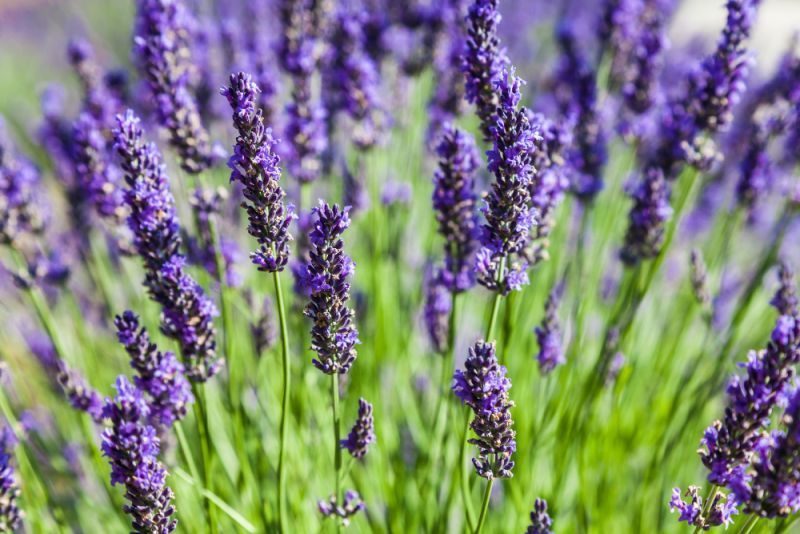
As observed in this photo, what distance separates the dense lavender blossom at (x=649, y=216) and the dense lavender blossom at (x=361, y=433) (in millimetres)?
1204

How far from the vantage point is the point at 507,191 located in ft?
5.14

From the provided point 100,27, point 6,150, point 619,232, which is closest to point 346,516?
point 6,150

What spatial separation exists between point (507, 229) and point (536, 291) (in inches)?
63.6

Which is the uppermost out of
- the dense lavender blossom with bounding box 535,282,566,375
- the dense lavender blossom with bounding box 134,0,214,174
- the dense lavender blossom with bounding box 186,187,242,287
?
the dense lavender blossom with bounding box 134,0,214,174

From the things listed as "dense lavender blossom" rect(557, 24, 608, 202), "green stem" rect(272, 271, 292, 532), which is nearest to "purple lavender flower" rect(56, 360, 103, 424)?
"green stem" rect(272, 271, 292, 532)

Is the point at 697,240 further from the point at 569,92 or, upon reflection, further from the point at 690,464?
the point at 690,464

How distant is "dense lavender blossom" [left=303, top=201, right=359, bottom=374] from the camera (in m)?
1.44

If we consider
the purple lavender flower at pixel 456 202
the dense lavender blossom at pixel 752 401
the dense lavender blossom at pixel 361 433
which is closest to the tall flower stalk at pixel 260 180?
the dense lavender blossom at pixel 361 433

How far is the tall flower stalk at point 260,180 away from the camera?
1.38 m

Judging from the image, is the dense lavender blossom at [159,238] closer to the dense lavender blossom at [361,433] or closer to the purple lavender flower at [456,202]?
the dense lavender blossom at [361,433]

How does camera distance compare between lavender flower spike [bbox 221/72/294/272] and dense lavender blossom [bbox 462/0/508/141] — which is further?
dense lavender blossom [bbox 462/0/508/141]

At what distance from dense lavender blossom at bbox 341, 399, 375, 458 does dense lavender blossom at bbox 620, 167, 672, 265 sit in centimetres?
120

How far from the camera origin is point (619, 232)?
162 inches

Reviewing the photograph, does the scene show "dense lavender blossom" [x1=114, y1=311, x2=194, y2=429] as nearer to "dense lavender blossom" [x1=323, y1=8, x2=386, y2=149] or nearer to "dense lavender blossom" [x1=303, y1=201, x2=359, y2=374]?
"dense lavender blossom" [x1=303, y1=201, x2=359, y2=374]
